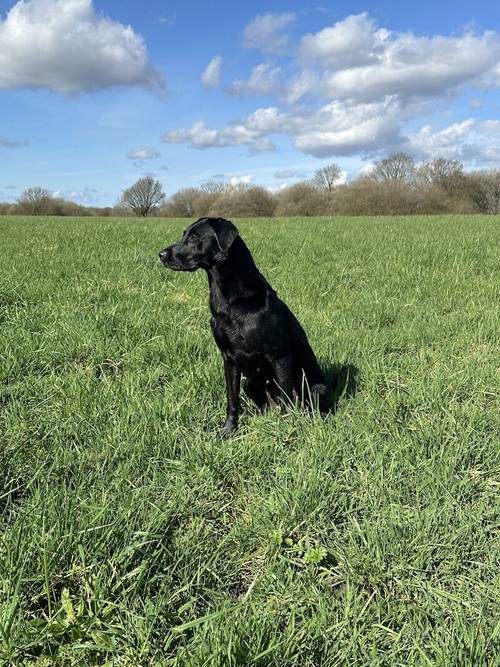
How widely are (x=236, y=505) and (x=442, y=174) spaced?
62314 millimetres

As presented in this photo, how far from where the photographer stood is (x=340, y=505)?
2436mm

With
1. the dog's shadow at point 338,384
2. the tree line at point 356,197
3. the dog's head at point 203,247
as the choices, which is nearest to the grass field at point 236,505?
the dog's shadow at point 338,384

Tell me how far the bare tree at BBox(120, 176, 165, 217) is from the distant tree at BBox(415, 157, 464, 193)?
45.7 m

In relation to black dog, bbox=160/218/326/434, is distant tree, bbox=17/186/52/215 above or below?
above

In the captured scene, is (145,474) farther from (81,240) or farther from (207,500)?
(81,240)

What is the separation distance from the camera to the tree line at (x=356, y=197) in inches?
1978

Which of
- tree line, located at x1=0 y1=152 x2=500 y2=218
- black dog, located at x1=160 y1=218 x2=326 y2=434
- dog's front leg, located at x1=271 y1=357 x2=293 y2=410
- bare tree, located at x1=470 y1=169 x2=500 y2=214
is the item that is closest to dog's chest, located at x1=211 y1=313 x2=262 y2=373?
black dog, located at x1=160 y1=218 x2=326 y2=434

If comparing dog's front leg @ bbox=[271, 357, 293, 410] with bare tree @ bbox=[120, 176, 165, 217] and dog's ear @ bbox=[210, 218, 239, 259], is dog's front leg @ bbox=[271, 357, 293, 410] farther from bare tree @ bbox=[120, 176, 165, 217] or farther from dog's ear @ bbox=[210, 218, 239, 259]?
bare tree @ bbox=[120, 176, 165, 217]

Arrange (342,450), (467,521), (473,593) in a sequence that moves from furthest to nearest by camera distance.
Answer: (342,450), (467,521), (473,593)

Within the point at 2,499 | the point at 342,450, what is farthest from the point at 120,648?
the point at 342,450

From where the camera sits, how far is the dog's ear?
3105mm

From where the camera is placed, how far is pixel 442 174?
186 ft

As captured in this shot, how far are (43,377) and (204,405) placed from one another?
141cm

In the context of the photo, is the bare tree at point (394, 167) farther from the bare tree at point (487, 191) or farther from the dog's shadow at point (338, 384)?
the dog's shadow at point (338, 384)
